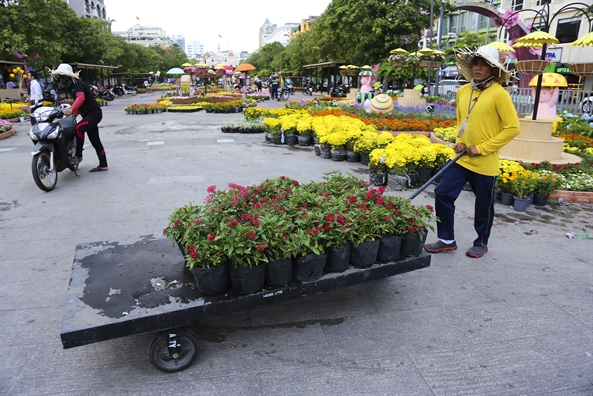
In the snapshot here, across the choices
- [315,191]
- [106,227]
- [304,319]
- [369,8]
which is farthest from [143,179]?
[369,8]

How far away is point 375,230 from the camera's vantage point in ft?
9.96

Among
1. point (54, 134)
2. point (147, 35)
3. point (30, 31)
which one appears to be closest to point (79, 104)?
point (54, 134)

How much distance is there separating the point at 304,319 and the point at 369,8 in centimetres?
2960

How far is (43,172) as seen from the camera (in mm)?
6531

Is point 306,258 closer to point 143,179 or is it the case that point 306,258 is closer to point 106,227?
point 106,227

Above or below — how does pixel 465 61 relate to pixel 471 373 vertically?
above

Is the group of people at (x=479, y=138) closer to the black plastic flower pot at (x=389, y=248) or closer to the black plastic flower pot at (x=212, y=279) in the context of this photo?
the black plastic flower pot at (x=389, y=248)

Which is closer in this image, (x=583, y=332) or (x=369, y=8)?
(x=583, y=332)

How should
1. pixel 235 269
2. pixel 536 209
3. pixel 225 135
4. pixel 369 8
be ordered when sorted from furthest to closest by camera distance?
1. pixel 369 8
2. pixel 225 135
3. pixel 536 209
4. pixel 235 269

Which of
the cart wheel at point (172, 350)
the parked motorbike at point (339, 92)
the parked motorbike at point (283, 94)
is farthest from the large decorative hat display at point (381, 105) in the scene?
the parked motorbike at point (339, 92)

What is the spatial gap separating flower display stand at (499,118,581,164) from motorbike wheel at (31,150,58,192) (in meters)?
8.13

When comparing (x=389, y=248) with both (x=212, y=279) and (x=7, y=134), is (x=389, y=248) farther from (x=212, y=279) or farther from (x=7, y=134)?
(x=7, y=134)

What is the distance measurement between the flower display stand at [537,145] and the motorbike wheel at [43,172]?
813 centimetres

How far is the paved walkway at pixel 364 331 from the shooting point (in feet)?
8.37
